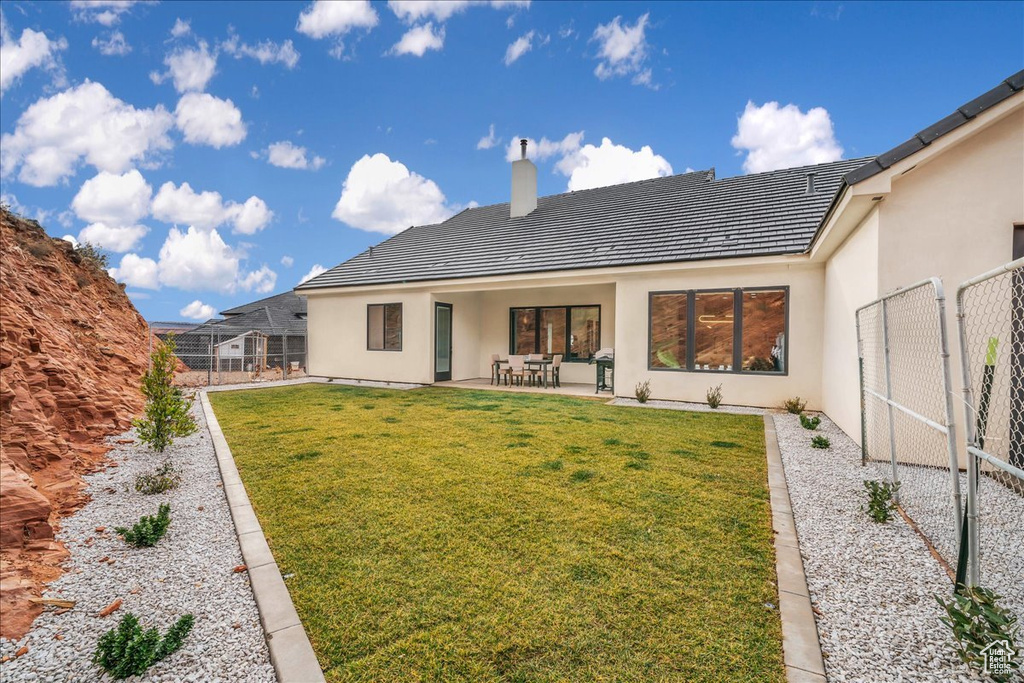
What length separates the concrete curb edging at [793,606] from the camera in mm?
2064

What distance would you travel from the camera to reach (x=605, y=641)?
2.22 m

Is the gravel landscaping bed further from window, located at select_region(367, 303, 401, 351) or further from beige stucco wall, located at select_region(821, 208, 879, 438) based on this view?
window, located at select_region(367, 303, 401, 351)

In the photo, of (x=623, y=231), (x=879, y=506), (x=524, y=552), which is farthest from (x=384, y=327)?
(x=879, y=506)

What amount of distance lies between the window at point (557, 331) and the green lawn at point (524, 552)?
690cm

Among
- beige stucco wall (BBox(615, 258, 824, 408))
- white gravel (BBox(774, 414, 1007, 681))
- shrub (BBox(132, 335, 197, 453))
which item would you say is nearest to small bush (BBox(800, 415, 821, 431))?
beige stucco wall (BBox(615, 258, 824, 408))

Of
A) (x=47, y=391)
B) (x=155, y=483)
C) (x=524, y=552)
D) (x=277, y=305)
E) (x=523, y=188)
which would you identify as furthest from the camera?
(x=277, y=305)

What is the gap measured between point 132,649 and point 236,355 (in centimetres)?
1740

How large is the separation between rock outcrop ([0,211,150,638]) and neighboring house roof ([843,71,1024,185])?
804 cm

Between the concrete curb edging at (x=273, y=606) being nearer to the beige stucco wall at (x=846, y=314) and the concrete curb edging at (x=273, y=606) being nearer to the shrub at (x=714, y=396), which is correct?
the beige stucco wall at (x=846, y=314)

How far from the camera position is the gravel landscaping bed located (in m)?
2.13

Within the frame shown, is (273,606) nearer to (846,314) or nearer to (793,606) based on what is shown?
(793,606)

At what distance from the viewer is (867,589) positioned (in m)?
2.78

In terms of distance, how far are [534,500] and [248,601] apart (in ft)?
7.58

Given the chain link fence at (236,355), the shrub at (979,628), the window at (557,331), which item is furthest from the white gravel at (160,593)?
the chain link fence at (236,355)
